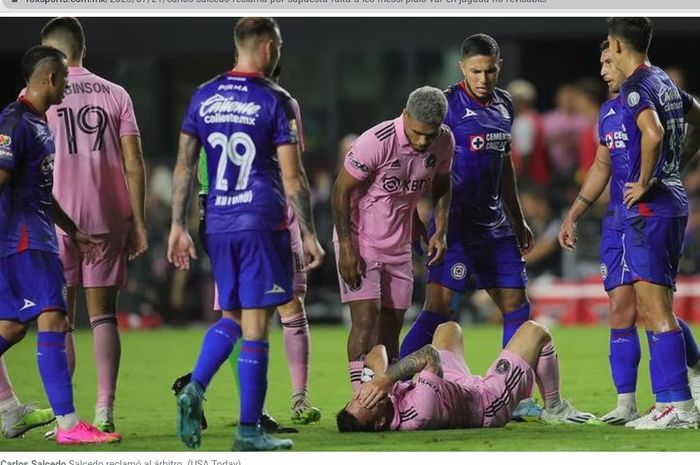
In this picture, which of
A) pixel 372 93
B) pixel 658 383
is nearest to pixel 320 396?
pixel 658 383

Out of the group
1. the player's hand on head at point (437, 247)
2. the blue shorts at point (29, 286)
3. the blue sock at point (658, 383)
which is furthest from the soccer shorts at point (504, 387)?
the blue shorts at point (29, 286)

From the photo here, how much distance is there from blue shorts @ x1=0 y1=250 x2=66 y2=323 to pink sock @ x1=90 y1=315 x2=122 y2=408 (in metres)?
0.82

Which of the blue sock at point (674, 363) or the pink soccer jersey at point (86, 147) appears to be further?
the pink soccer jersey at point (86, 147)

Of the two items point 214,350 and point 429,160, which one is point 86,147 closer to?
point 214,350

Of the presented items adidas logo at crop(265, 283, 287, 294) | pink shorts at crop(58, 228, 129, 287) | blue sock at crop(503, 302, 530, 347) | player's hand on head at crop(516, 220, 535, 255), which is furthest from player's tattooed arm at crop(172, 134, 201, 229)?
player's hand on head at crop(516, 220, 535, 255)

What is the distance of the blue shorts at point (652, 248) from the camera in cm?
859

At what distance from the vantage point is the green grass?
782 cm

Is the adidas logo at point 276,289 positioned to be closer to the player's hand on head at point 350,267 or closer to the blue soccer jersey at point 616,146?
the player's hand on head at point 350,267

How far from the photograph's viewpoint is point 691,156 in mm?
9359

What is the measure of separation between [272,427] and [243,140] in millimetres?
2043

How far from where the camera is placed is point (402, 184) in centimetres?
899

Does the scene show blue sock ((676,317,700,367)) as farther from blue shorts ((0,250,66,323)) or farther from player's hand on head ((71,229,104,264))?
blue shorts ((0,250,66,323))

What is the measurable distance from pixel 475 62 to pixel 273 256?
8.65 ft

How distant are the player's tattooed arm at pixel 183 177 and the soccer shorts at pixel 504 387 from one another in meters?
2.25
